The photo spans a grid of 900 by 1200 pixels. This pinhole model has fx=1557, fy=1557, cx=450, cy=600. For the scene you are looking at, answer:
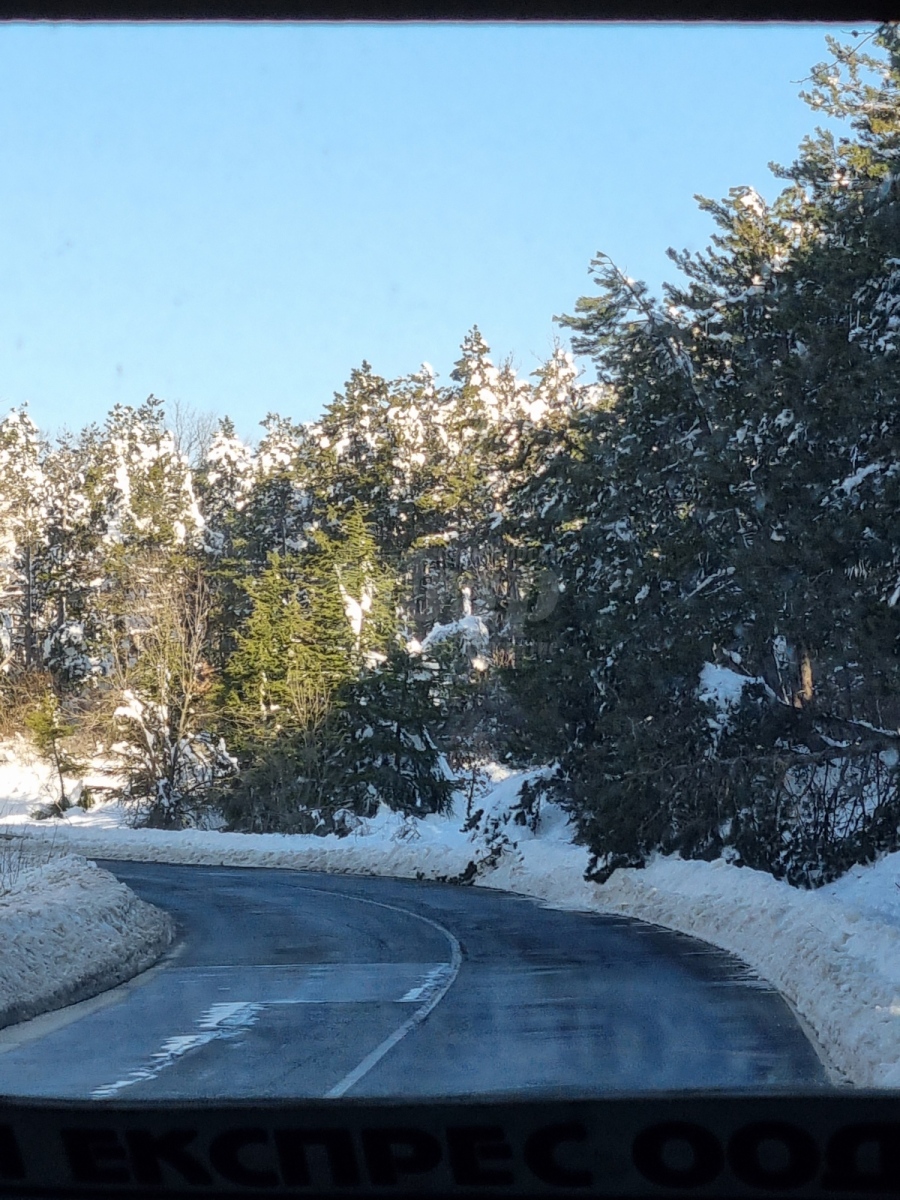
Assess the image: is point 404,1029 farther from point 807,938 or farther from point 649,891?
point 649,891

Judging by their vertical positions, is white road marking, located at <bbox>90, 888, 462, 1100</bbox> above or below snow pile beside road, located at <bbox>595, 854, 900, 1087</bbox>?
above

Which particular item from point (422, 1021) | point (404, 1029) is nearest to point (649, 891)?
point (422, 1021)

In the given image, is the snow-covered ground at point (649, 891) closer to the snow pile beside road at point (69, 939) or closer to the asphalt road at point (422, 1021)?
the snow pile beside road at point (69, 939)

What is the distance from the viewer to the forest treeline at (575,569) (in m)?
18.9

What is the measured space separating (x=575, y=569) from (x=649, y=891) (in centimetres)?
693

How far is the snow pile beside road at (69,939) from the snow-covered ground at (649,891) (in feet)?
0.26

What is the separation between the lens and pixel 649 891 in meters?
22.5

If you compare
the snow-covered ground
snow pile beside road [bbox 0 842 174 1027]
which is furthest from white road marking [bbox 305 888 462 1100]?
snow pile beside road [bbox 0 842 174 1027]

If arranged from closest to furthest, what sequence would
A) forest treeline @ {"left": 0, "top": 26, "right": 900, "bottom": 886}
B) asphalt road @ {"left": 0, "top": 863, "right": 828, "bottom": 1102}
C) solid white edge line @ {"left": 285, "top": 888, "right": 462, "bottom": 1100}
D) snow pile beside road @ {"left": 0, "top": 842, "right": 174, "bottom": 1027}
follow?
solid white edge line @ {"left": 285, "top": 888, "right": 462, "bottom": 1100} → asphalt road @ {"left": 0, "top": 863, "right": 828, "bottom": 1102} → snow pile beside road @ {"left": 0, "top": 842, "right": 174, "bottom": 1027} → forest treeline @ {"left": 0, "top": 26, "right": 900, "bottom": 886}

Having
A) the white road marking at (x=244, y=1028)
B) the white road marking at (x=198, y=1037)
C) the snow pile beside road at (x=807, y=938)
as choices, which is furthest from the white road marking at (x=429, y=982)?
the snow pile beside road at (x=807, y=938)

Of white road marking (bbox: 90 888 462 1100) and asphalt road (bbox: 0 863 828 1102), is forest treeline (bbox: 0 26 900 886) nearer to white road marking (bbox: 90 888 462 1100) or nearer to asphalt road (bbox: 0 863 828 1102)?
asphalt road (bbox: 0 863 828 1102)

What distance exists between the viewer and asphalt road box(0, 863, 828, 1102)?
29.0ft

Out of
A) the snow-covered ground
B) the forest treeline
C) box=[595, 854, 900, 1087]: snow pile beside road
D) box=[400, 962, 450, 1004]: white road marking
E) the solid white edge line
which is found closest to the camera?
the solid white edge line

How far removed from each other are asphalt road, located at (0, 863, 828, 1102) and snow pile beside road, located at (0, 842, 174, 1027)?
13.8 inches
